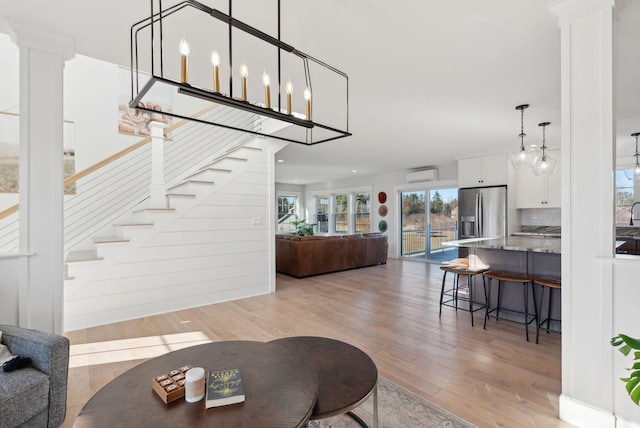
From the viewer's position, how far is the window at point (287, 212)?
434 inches

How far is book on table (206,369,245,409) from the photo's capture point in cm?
116

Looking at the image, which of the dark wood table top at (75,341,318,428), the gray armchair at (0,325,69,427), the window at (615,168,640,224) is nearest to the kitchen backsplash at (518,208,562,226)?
the window at (615,168,640,224)

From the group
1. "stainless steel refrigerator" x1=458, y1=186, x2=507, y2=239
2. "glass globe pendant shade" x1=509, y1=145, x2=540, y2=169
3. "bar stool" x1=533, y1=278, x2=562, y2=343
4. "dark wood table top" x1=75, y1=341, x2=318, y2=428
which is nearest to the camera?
"dark wood table top" x1=75, y1=341, x2=318, y2=428

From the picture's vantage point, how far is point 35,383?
1.52 meters

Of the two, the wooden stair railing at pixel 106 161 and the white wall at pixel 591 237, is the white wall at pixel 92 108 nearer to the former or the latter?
the wooden stair railing at pixel 106 161

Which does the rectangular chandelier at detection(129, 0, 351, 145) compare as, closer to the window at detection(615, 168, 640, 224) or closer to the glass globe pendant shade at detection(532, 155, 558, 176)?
the glass globe pendant shade at detection(532, 155, 558, 176)

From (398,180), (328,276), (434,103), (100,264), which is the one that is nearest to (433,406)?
(434,103)

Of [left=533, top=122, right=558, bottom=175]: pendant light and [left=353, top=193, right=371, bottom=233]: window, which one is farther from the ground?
[left=533, top=122, right=558, bottom=175]: pendant light

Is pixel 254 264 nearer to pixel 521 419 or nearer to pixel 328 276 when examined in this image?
pixel 328 276

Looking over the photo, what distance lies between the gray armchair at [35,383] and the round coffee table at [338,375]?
122 centimetres

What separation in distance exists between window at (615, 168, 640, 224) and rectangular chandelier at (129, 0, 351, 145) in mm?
5160

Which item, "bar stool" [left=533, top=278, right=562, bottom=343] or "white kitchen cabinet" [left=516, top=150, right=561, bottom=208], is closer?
"bar stool" [left=533, top=278, right=562, bottom=343]

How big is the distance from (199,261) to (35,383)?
2728mm

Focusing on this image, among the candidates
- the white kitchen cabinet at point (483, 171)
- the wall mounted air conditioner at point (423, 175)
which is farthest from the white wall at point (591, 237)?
the wall mounted air conditioner at point (423, 175)
